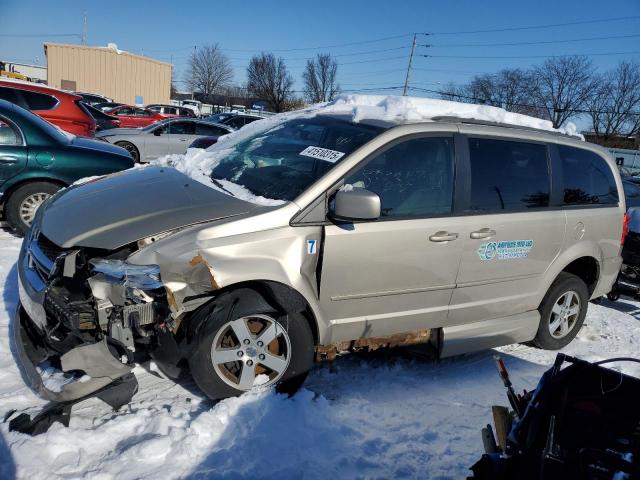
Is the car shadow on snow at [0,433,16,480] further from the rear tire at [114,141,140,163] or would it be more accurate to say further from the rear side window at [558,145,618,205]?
the rear tire at [114,141,140,163]

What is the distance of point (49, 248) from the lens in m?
3.12

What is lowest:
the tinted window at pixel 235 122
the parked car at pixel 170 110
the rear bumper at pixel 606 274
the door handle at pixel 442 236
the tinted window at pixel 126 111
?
the rear bumper at pixel 606 274

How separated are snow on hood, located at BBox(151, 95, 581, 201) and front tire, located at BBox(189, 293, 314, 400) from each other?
0.75 metres

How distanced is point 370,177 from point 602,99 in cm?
6917

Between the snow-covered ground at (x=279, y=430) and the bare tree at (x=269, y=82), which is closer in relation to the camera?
the snow-covered ground at (x=279, y=430)

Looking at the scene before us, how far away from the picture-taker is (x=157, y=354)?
2980 mm

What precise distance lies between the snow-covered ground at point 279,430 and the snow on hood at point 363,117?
133cm

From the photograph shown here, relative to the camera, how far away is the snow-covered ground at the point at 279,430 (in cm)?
262

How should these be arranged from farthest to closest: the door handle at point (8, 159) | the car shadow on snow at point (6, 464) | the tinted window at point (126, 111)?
the tinted window at point (126, 111) < the door handle at point (8, 159) < the car shadow on snow at point (6, 464)

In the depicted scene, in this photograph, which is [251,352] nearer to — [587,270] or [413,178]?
Answer: [413,178]

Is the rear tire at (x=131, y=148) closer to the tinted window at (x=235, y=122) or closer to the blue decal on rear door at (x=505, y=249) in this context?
the tinted window at (x=235, y=122)

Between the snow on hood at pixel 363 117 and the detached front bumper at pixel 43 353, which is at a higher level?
the snow on hood at pixel 363 117

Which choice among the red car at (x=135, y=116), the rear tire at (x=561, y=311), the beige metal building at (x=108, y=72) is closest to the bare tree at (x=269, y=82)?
the beige metal building at (x=108, y=72)

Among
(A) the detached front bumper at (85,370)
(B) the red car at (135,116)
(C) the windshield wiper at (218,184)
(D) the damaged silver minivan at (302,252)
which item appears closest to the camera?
(A) the detached front bumper at (85,370)
